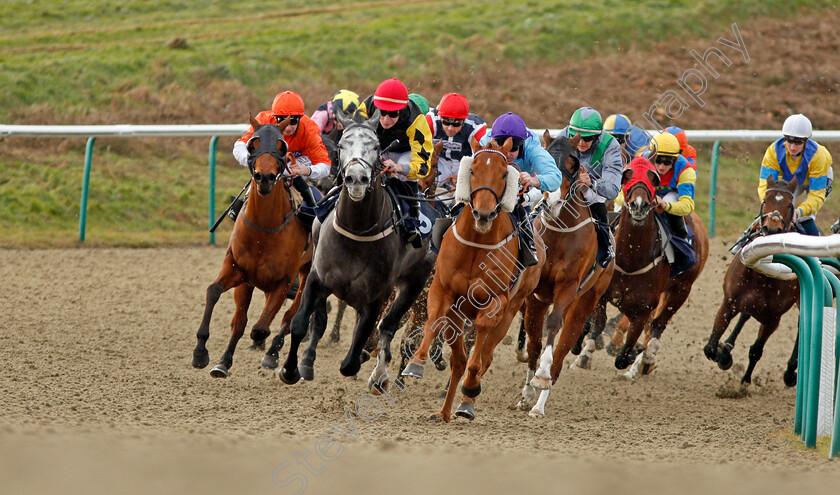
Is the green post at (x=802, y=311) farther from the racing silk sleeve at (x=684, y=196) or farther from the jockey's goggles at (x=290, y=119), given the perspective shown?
the jockey's goggles at (x=290, y=119)

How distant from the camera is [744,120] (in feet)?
64.4

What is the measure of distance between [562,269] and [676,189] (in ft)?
6.16

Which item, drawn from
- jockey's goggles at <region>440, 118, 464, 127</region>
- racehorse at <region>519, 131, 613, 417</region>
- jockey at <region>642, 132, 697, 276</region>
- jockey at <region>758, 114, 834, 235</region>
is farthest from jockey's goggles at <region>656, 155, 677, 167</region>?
jockey's goggles at <region>440, 118, 464, 127</region>

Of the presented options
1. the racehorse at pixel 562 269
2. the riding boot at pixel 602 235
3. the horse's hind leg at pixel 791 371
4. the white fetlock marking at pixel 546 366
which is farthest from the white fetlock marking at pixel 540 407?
the horse's hind leg at pixel 791 371

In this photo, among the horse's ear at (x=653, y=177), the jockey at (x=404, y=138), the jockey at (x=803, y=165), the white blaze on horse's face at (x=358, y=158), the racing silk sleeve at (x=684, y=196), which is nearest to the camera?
the white blaze on horse's face at (x=358, y=158)

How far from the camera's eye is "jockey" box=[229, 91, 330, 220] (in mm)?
7508

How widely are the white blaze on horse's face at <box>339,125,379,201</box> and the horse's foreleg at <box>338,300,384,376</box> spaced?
91 cm

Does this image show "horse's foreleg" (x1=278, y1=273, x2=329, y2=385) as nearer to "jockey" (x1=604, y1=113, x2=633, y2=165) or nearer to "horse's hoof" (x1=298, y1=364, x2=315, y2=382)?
"horse's hoof" (x1=298, y1=364, x2=315, y2=382)

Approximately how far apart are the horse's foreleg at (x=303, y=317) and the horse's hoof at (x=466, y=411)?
3.72 feet

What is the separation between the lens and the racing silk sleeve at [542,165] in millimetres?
6684

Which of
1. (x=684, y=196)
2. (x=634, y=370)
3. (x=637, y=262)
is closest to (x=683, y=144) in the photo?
(x=684, y=196)

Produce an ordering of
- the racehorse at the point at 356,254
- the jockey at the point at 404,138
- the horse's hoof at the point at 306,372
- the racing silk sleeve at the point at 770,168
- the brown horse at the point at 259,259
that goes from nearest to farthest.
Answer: the racehorse at the point at 356,254 < the horse's hoof at the point at 306,372 < the jockey at the point at 404,138 < the brown horse at the point at 259,259 < the racing silk sleeve at the point at 770,168

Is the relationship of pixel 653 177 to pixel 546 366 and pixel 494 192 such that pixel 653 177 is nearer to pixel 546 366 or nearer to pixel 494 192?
pixel 546 366

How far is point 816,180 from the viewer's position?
27.8ft
